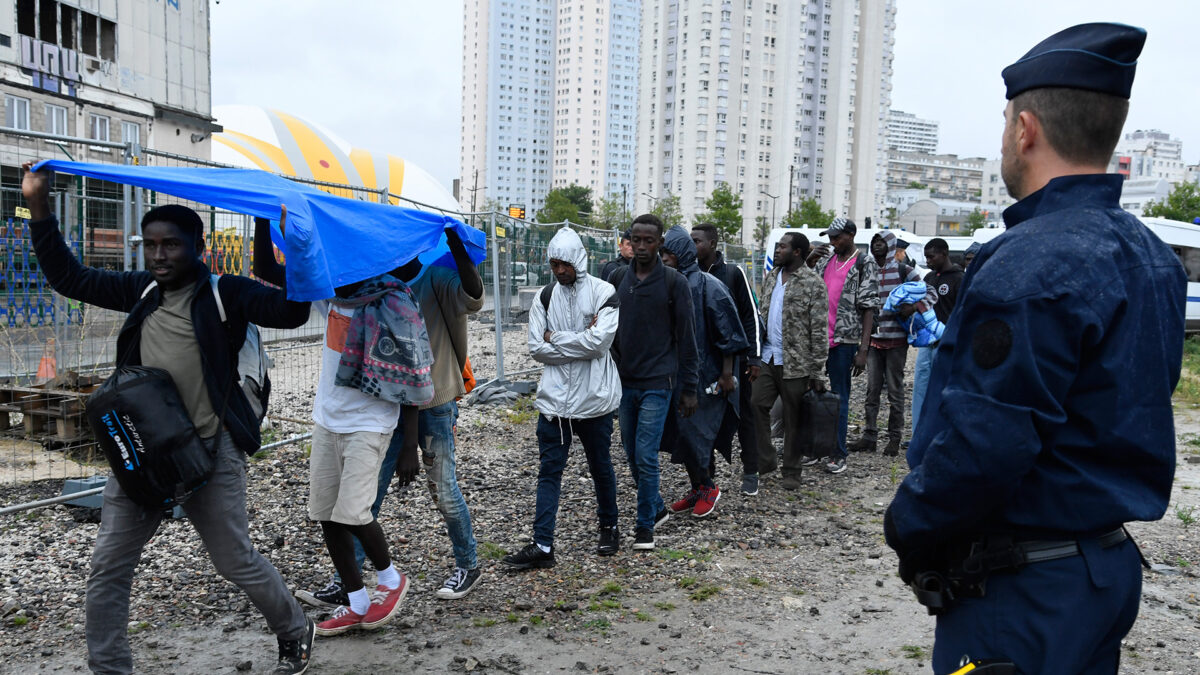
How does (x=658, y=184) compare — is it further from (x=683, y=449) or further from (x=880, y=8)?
(x=683, y=449)

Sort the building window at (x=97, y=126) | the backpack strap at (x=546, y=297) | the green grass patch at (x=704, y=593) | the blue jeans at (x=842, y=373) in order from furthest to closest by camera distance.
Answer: the building window at (x=97, y=126) → the blue jeans at (x=842, y=373) → the backpack strap at (x=546, y=297) → the green grass patch at (x=704, y=593)

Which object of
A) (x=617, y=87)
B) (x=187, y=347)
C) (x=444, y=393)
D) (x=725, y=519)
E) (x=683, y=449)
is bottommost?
(x=725, y=519)

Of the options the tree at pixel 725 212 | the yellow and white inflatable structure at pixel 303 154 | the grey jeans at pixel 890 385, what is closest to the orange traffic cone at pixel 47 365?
the grey jeans at pixel 890 385

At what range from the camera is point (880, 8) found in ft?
349

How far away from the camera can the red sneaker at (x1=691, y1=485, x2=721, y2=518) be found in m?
6.56

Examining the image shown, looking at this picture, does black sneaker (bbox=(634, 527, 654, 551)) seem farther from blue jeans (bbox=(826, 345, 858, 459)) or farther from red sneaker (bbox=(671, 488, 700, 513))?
blue jeans (bbox=(826, 345, 858, 459))

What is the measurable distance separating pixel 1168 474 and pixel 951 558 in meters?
0.48

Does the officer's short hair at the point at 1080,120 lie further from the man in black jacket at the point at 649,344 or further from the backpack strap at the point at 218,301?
the man in black jacket at the point at 649,344

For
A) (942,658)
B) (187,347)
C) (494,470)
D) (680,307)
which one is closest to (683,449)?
(680,307)

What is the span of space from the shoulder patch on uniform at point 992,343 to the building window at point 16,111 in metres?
27.3

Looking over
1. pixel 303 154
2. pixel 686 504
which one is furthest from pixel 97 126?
pixel 686 504

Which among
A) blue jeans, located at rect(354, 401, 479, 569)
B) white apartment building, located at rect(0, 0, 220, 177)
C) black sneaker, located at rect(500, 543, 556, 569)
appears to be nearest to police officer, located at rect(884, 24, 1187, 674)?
blue jeans, located at rect(354, 401, 479, 569)

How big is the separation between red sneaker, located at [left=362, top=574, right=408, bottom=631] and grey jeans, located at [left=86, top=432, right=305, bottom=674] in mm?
521

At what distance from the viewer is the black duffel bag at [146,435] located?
3318mm
